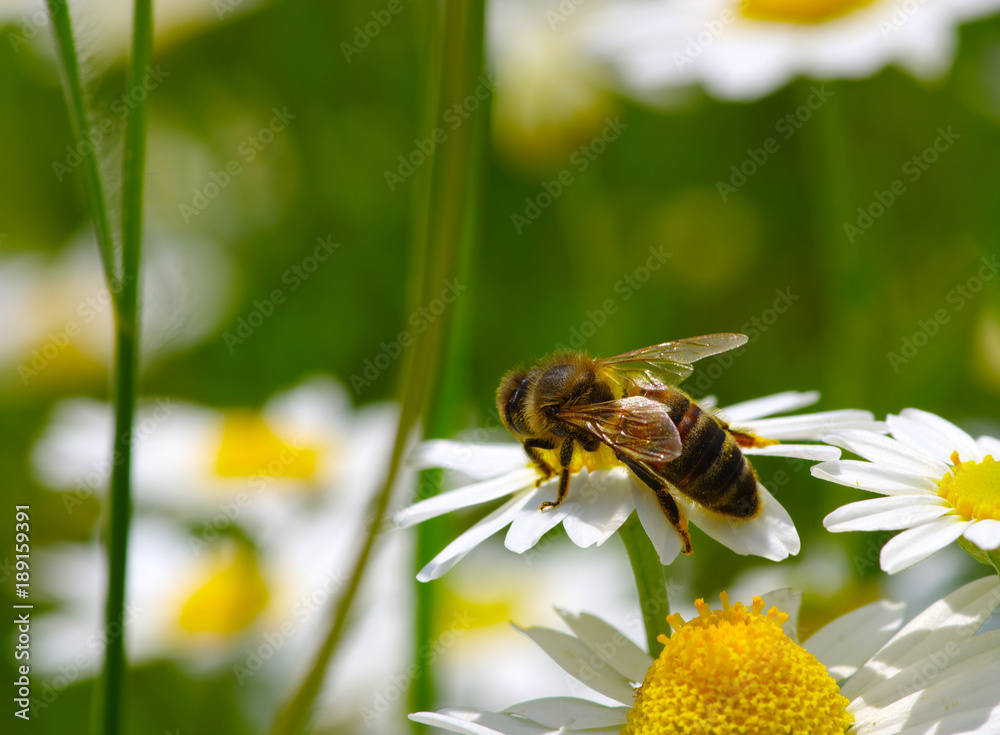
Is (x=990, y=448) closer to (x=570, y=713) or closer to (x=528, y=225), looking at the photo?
(x=570, y=713)

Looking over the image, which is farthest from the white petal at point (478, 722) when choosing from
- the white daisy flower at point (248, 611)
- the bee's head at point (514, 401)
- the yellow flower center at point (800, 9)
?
the yellow flower center at point (800, 9)

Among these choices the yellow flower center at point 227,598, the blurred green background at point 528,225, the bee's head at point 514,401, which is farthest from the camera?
the blurred green background at point 528,225

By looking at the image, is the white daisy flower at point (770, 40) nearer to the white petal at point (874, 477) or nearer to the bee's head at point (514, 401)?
the bee's head at point (514, 401)

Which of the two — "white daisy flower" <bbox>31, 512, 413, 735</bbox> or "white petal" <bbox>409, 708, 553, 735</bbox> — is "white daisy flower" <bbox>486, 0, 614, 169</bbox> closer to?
"white daisy flower" <bbox>31, 512, 413, 735</bbox>

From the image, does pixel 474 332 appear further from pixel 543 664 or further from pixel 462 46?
pixel 462 46

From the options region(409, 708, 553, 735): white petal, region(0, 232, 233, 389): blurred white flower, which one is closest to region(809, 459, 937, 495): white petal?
region(409, 708, 553, 735): white petal

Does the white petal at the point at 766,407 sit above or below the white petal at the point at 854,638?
above

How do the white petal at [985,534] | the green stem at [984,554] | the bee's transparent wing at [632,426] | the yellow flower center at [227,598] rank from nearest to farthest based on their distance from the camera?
1. the white petal at [985,534]
2. the green stem at [984,554]
3. the bee's transparent wing at [632,426]
4. the yellow flower center at [227,598]
